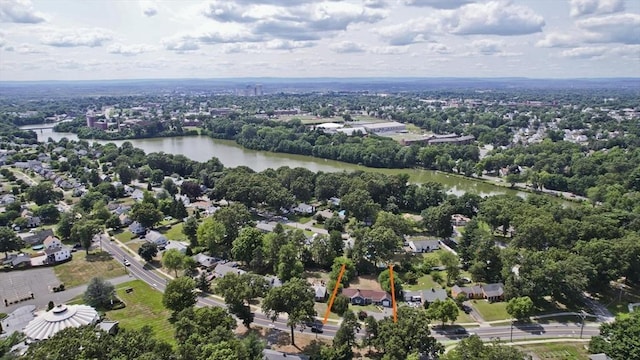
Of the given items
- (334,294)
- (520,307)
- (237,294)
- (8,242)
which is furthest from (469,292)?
(8,242)

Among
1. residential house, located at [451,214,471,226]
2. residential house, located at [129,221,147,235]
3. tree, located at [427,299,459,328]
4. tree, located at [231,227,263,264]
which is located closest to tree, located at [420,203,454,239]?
residential house, located at [451,214,471,226]

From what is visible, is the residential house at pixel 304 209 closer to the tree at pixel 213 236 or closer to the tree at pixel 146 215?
the tree at pixel 213 236

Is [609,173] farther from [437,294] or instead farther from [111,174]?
[111,174]

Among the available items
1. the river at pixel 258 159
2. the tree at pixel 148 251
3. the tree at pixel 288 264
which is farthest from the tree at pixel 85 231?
the river at pixel 258 159

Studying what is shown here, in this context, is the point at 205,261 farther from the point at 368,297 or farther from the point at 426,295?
the point at 426,295

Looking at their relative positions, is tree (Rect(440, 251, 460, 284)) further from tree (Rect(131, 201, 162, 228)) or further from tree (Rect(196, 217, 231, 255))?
tree (Rect(131, 201, 162, 228))

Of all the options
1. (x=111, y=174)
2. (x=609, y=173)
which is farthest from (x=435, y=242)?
(x=111, y=174)
